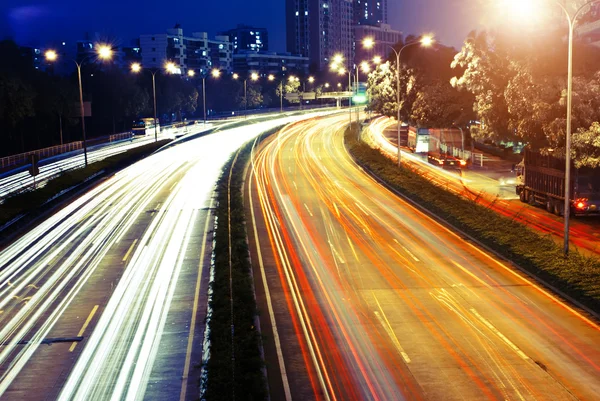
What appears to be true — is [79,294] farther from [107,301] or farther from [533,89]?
[533,89]

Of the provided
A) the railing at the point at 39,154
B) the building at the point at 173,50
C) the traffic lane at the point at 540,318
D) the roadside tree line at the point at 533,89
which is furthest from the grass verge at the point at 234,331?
the building at the point at 173,50

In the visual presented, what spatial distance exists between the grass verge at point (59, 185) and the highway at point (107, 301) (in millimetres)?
1561

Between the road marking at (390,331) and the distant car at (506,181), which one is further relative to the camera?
the distant car at (506,181)

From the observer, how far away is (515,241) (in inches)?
1215

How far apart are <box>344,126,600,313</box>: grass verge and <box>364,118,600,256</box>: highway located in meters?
2.40

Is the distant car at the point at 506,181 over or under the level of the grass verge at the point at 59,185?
under

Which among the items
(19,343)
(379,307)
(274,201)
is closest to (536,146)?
(274,201)

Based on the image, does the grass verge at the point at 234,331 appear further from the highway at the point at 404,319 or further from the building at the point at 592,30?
the building at the point at 592,30

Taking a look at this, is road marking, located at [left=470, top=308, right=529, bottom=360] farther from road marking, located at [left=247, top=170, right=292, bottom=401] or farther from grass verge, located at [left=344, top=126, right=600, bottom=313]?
road marking, located at [left=247, top=170, right=292, bottom=401]

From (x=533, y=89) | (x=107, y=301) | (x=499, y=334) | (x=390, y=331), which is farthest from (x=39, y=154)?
(x=499, y=334)

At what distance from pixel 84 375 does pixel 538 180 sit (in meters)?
32.4

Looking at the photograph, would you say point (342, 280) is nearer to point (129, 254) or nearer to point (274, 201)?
point (129, 254)

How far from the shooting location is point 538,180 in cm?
4231

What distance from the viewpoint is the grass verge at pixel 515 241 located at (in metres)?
24.5
